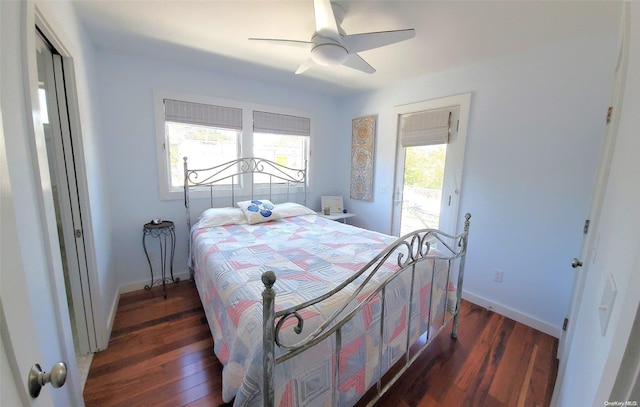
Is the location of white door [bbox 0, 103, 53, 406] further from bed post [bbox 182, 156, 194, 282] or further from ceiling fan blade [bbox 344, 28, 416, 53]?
bed post [bbox 182, 156, 194, 282]

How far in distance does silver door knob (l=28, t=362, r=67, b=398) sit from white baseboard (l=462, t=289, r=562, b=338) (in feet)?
10.3

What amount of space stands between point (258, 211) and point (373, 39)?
2.05m

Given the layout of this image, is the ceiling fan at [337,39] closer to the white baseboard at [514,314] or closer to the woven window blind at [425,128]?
the woven window blind at [425,128]

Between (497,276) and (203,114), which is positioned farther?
(203,114)

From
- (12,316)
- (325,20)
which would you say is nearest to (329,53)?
(325,20)

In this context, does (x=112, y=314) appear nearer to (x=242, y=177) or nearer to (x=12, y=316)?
(x=242, y=177)

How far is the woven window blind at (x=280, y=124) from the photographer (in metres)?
3.32

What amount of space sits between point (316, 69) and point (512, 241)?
108 inches

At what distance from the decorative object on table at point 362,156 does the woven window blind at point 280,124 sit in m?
0.74

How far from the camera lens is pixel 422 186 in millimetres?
3172

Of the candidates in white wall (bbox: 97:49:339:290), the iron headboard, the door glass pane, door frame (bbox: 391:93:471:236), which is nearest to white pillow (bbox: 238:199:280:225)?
the iron headboard

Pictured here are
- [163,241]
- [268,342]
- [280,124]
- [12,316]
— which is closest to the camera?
[12,316]

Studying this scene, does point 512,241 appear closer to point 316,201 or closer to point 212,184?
point 316,201

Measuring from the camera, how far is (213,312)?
1.68 metres
